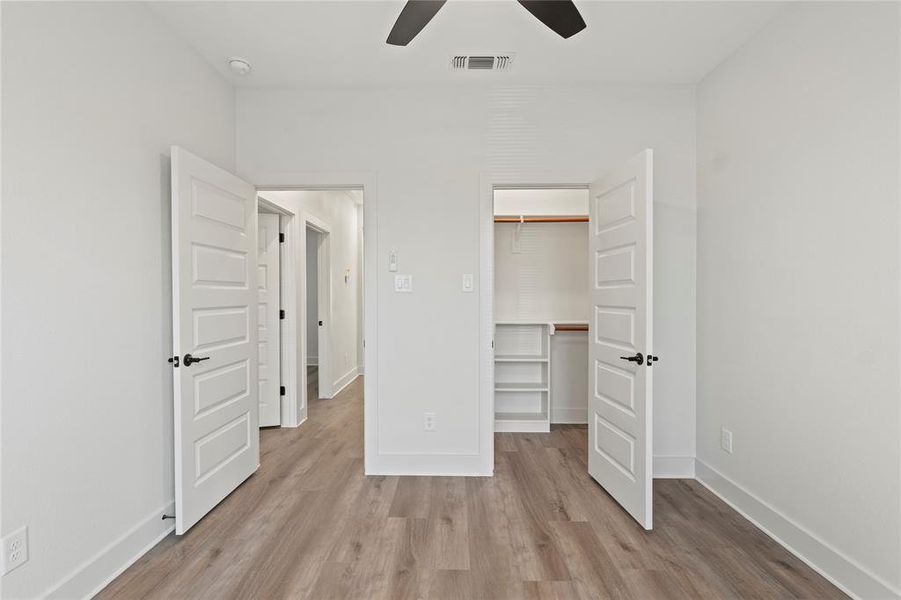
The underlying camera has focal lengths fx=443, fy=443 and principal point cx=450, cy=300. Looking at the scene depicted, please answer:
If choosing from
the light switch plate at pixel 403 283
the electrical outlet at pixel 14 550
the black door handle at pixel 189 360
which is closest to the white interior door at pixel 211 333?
the black door handle at pixel 189 360

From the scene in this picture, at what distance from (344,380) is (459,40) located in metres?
4.40

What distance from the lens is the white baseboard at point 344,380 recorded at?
544 centimetres

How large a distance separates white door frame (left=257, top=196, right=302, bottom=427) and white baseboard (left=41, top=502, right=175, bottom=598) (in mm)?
1811

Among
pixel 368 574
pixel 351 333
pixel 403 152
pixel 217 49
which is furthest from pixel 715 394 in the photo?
pixel 351 333

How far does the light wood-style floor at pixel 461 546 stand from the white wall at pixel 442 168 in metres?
0.43

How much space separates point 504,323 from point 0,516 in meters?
3.29

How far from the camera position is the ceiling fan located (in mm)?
1691

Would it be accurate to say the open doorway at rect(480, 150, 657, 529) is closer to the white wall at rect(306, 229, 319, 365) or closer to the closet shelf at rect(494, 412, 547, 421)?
the closet shelf at rect(494, 412, 547, 421)

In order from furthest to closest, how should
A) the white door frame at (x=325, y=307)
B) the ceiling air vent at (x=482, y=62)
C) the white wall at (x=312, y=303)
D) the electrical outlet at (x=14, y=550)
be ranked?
the white wall at (x=312, y=303) < the white door frame at (x=325, y=307) < the ceiling air vent at (x=482, y=62) < the electrical outlet at (x=14, y=550)

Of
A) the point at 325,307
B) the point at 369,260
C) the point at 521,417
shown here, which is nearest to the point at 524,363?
the point at 521,417

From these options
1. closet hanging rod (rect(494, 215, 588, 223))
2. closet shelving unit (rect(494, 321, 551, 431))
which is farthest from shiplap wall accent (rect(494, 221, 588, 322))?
closet shelving unit (rect(494, 321, 551, 431))

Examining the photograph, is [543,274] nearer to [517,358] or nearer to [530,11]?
[517,358]

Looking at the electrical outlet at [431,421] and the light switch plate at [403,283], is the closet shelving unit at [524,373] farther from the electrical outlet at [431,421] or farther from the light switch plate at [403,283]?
the light switch plate at [403,283]

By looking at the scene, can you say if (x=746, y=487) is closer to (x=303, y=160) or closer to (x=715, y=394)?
(x=715, y=394)
